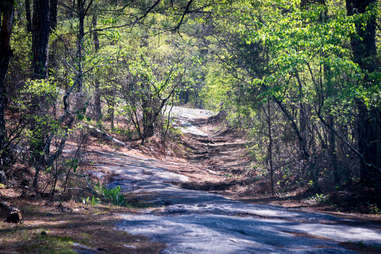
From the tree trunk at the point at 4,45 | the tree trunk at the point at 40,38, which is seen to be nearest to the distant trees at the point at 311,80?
the tree trunk at the point at 40,38

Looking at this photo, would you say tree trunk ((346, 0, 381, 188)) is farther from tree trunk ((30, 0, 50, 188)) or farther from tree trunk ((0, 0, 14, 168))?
tree trunk ((0, 0, 14, 168))

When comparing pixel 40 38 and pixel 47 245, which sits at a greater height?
pixel 40 38

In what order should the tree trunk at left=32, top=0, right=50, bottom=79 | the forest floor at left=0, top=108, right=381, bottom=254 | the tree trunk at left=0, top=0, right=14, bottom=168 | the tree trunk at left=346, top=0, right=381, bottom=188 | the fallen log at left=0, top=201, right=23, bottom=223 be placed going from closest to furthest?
1. the forest floor at left=0, top=108, right=381, bottom=254
2. the fallen log at left=0, top=201, right=23, bottom=223
3. the tree trunk at left=0, top=0, right=14, bottom=168
4. the tree trunk at left=32, top=0, right=50, bottom=79
5. the tree trunk at left=346, top=0, right=381, bottom=188

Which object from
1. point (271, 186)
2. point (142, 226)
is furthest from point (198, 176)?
point (142, 226)

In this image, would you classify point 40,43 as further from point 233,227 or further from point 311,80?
point 311,80

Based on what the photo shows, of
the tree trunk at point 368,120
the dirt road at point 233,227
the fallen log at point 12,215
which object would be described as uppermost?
the tree trunk at point 368,120

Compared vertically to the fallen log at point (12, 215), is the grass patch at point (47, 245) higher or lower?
lower

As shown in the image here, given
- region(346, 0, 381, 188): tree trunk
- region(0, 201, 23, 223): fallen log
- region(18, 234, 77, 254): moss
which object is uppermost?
region(346, 0, 381, 188): tree trunk

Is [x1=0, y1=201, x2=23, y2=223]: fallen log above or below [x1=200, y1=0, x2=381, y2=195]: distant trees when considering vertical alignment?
below

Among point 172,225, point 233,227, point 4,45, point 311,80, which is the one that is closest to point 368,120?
point 311,80

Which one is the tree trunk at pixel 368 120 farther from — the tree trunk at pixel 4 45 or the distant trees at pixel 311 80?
the tree trunk at pixel 4 45

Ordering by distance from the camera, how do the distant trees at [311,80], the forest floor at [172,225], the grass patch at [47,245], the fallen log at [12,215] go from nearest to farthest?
the grass patch at [47,245]
the forest floor at [172,225]
the fallen log at [12,215]
the distant trees at [311,80]

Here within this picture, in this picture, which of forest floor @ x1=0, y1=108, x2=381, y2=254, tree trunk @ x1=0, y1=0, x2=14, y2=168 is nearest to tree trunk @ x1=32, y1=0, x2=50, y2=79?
tree trunk @ x1=0, y1=0, x2=14, y2=168

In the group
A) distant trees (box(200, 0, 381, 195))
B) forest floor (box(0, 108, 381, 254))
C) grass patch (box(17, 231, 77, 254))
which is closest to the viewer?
grass patch (box(17, 231, 77, 254))
